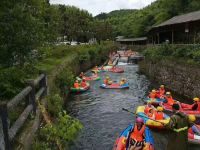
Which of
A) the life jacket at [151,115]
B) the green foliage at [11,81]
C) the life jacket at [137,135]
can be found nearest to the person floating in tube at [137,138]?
the life jacket at [137,135]

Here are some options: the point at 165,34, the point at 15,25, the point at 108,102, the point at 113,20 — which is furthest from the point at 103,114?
the point at 113,20

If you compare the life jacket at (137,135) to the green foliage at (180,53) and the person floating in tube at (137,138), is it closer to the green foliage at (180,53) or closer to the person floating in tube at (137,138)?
the person floating in tube at (137,138)

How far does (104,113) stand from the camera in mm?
21062

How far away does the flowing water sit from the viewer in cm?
1545

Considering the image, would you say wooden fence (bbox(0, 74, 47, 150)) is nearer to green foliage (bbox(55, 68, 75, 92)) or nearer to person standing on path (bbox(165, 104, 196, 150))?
person standing on path (bbox(165, 104, 196, 150))

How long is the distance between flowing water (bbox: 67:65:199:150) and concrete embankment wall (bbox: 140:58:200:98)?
1.98 meters

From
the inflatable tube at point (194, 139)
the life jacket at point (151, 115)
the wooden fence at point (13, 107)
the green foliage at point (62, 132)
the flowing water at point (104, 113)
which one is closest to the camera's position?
the wooden fence at point (13, 107)

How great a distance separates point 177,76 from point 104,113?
9288 millimetres

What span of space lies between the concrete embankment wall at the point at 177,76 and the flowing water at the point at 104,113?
6.49 ft

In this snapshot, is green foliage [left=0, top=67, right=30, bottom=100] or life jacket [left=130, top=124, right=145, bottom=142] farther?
life jacket [left=130, top=124, right=145, bottom=142]

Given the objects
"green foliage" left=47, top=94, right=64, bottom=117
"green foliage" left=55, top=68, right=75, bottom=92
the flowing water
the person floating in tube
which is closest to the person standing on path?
the person floating in tube

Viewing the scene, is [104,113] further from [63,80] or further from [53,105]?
[53,105]

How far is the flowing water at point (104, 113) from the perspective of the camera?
1545 cm

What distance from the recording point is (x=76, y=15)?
76.1 m
